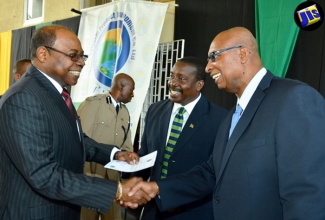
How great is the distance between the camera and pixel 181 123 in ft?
10.2

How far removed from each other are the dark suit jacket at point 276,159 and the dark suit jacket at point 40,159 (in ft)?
2.37

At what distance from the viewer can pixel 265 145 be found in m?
1.89

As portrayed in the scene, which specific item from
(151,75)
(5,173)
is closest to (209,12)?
(151,75)

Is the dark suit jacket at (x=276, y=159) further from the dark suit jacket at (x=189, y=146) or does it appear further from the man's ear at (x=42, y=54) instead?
the man's ear at (x=42, y=54)

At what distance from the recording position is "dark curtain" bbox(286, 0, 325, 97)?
15.4ft

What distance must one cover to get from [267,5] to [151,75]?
2326 millimetres

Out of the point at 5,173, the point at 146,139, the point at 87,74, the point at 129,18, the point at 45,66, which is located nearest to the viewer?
the point at 5,173

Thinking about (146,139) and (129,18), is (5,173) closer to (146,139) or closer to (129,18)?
(146,139)

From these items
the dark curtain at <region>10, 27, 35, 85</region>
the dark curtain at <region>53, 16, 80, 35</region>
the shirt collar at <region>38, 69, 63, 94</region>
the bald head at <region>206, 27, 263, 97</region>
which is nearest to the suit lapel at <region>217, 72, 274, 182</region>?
the bald head at <region>206, 27, 263, 97</region>

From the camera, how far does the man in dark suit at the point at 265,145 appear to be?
175 cm

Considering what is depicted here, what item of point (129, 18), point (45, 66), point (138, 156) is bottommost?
point (138, 156)

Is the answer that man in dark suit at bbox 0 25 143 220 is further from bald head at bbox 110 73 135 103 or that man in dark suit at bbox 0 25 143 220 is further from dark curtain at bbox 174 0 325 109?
dark curtain at bbox 174 0 325 109

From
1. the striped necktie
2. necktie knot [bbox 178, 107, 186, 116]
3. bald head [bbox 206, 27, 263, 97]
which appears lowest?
the striped necktie

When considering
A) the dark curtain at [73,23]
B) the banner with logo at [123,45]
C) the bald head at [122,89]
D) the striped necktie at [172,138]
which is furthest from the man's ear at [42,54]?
the dark curtain at [73,23]
